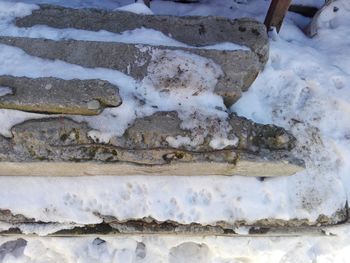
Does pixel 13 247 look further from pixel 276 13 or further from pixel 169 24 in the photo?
pixel 276 13

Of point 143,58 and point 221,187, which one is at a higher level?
point 143,58

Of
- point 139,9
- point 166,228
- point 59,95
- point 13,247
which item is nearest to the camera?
point 59,95

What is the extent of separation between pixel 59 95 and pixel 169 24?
65 cm

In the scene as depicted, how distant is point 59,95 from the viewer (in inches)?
73.0

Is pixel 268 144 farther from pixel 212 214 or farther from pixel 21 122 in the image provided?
Result: pixel 21 122

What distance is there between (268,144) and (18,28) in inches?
50.0

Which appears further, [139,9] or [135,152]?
[139,9]

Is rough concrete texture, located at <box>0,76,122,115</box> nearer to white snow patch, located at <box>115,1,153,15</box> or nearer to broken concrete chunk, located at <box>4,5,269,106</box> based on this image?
broken concrete chunk, located at <box>4,5,269,106</box>

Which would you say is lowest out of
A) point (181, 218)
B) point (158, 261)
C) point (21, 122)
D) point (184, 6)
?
point (158, 261)

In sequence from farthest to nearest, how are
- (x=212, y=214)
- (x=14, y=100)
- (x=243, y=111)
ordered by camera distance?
(x=243, y=111) < (x=212, y=214) < (x=14, y=100)

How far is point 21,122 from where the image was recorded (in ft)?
6.09

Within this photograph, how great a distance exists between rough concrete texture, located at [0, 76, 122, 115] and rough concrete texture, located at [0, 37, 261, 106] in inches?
6.4

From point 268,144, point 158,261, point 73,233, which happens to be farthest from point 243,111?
point 73,233

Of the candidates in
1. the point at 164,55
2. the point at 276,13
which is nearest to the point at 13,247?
the point at 164,55
